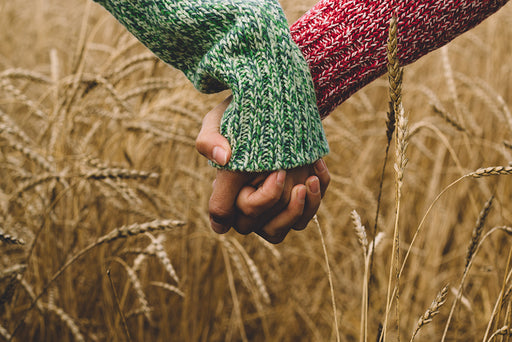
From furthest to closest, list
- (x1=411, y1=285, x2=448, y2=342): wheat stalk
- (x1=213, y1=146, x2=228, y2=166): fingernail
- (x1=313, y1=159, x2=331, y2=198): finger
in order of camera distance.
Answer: (x1=313, y1=159, x2=331, y2=198): finger → (x1=213, y1=146, x2=228, y2=166): fingernail → (x1=411, y1=285, x2=448, y2=342): wheat stalk

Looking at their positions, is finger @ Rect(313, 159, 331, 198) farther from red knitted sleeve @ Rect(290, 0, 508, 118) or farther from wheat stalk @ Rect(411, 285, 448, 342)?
wheat stalk @ Rect(411, 285, 448, 342)

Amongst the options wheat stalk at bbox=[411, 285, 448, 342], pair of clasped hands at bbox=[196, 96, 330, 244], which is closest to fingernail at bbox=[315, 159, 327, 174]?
pair of clasped hands at bbox=[196, 96, 330, 244]

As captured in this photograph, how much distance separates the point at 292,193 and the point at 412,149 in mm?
1316

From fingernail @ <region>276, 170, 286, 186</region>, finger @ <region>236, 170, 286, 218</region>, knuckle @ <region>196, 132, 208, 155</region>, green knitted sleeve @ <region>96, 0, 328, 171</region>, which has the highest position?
green knitted sleeve @ <region>96, 0, 328, 171</region>

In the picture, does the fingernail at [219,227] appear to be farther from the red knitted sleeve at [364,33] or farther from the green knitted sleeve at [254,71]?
the red knitted sleeve at [364,33]

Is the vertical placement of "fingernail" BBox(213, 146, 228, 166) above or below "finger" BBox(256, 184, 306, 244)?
above

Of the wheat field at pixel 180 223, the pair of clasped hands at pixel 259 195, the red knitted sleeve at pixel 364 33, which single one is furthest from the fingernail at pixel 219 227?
the red knitted sleeve at pixel 364 33

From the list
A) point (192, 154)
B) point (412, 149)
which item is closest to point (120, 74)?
point (192, 154)

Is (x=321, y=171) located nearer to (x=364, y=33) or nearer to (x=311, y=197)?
(x=311, y=197)

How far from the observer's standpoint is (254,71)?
744mm

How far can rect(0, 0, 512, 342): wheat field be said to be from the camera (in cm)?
97

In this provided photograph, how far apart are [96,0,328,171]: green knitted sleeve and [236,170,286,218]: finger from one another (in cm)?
2

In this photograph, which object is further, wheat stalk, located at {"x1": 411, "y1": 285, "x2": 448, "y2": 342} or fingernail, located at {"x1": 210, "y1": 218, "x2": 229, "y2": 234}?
fingernail, located at {"x1": 210, "y1": 218, "x2": 229, "y2": 234}

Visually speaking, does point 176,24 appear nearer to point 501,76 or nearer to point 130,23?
point 130,23
